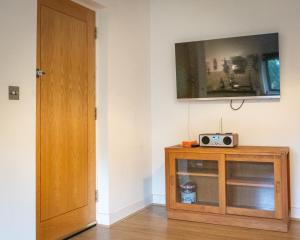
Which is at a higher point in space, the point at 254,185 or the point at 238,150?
the point at 238,150

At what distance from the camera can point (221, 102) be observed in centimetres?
373

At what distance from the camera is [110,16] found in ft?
10.9

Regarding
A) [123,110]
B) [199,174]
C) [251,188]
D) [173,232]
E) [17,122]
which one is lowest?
[173,232]

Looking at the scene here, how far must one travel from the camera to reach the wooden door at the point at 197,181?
3.28 metres

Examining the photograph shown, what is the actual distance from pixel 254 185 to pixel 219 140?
526 mm

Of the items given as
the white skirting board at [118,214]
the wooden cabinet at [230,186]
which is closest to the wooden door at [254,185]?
the wooden cabinet at [230,186]

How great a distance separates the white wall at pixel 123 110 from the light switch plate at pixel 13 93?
101 centimetres

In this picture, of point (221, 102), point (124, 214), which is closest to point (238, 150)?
point (221, 102)

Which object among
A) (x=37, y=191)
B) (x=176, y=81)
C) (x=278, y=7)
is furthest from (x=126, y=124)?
(x=278, y=7)

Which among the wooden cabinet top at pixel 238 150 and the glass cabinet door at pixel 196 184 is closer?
the wooden cabinet top at pixel 238 150

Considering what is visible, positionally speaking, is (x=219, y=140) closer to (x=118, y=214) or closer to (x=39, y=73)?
(x=118, y=214)

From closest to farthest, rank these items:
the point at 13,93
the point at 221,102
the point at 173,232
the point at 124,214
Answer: the point at 13,93
the point at 173,232
the point at 124,214
the point at 221,102

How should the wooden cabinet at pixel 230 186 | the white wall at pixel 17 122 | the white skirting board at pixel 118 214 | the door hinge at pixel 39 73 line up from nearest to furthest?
1. the white wall at pixel 17 122
2. the door hinge at pixel 39 73
3. the wooden cabinet at pixel 230 186
4. the white skirting board at pixel 118 214

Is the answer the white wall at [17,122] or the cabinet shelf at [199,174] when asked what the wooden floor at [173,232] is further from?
the white wall at [17,122]
